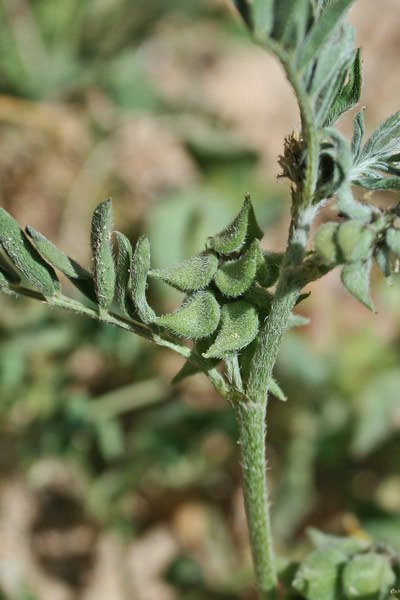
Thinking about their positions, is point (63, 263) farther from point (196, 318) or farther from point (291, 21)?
point (291, 21)

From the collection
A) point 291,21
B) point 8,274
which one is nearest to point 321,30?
point 291,21

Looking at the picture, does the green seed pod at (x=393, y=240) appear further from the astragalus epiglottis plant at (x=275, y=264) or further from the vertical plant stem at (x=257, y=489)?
the vertical plant stem at (x=257, y=489)

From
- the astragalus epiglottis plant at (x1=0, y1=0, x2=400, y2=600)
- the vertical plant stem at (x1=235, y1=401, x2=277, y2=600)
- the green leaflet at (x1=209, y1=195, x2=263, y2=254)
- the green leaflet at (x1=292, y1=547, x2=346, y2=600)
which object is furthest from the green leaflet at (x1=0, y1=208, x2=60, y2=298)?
the green leaflet at (x1=292, y1=547, x2=346, y2=600)

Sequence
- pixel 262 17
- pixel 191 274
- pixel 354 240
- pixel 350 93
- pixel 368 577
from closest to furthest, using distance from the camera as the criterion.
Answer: pixel 262 17 < pixel 354 240 < pixel 350 93 < pixel 191 274 < pixel 368 577

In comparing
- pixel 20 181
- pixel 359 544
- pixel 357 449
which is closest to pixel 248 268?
pixel 359 544

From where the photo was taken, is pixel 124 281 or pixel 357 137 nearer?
pixel 357 137

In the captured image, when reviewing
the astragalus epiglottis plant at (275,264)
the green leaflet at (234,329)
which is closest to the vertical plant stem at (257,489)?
the astragalus epiglottis plant at (275,264)
